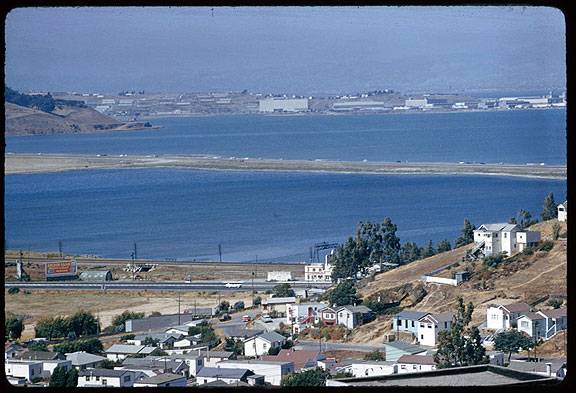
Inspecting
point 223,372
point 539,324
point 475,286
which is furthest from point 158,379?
point 475,286

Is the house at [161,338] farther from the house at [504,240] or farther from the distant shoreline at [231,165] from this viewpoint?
the distant shoreline at [231,165]

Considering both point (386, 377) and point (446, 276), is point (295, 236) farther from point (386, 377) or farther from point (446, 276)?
point (386, 377)

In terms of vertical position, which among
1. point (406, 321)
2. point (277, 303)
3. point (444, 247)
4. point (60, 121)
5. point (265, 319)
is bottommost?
point (277, 303)

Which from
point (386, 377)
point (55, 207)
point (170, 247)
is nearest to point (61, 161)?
point (55, 207)

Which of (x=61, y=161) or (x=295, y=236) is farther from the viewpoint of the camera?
(x=61, y=161)

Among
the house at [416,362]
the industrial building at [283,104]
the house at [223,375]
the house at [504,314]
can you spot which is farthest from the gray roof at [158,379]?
the industrial building at [283,104]

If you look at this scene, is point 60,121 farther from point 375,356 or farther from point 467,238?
point 375,356
